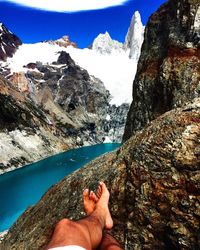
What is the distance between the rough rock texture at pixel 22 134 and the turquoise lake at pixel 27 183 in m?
4.93

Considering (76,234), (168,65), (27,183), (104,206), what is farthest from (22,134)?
(76,234)

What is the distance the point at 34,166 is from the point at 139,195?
114 m

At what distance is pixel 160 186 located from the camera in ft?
33.1

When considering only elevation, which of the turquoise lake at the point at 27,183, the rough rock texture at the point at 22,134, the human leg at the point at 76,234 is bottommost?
the turquoise lake at the point at 27,183

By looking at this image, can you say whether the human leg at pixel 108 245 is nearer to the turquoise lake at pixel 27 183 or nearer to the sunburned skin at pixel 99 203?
the sunburned skin at pixel 99 203

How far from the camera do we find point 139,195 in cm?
1060

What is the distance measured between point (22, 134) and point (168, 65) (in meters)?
104

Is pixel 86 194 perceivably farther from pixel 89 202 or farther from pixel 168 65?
pixel 168 65

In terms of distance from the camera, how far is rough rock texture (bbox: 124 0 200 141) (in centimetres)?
3878

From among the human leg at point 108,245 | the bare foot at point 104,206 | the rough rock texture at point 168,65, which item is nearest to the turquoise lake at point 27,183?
the rough rock texture at point 168,65

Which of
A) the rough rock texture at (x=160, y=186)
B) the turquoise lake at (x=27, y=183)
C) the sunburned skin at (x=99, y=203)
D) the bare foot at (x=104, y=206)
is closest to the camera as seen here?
the bare foot at (x=104, y=206)

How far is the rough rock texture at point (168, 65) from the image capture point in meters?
38.8

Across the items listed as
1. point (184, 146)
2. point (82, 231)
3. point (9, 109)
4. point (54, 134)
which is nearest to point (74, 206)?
point (184, 146)

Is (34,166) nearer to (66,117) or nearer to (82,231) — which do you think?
(66,117)
